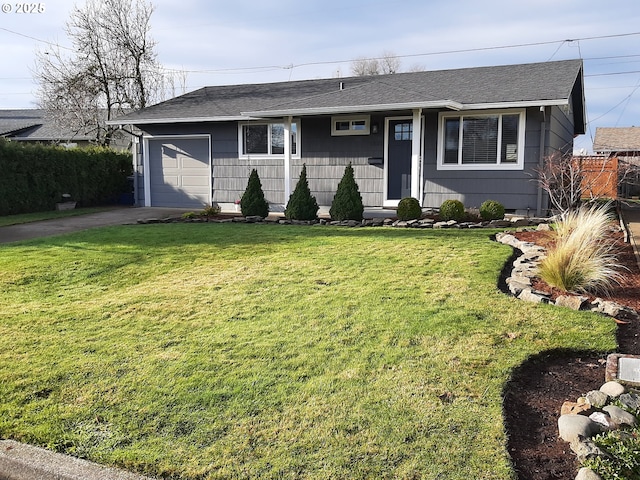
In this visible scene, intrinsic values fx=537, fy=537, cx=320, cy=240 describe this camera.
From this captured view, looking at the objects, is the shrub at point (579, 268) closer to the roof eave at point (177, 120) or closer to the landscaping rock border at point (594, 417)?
the landscaping rock border at point (594, 417)

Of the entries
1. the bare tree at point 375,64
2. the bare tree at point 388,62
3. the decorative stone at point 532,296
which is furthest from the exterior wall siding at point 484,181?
the bare tree at point 375,64

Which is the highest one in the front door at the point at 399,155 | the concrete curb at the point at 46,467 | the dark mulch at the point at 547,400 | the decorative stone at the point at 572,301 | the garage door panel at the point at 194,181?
the front door at the point at 399,155

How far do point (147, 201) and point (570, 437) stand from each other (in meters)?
15.4

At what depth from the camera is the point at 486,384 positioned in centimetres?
341

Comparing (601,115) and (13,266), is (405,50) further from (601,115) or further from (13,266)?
(13,266)

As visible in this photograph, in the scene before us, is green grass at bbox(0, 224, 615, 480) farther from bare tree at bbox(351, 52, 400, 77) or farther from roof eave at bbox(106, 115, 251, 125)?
bare tree at bbox(351, 52, 400, 77)

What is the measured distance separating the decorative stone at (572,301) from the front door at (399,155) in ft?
27.4

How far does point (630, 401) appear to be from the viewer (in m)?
3.09

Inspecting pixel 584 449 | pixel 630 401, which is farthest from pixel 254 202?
pixel 584 449

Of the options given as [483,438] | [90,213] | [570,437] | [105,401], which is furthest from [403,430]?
[90,213]

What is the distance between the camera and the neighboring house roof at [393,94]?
11539 mm

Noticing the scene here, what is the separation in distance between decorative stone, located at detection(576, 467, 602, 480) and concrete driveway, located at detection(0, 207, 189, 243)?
30.7 feet

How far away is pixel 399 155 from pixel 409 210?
258cm

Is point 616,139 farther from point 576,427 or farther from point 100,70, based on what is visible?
point 576,427
